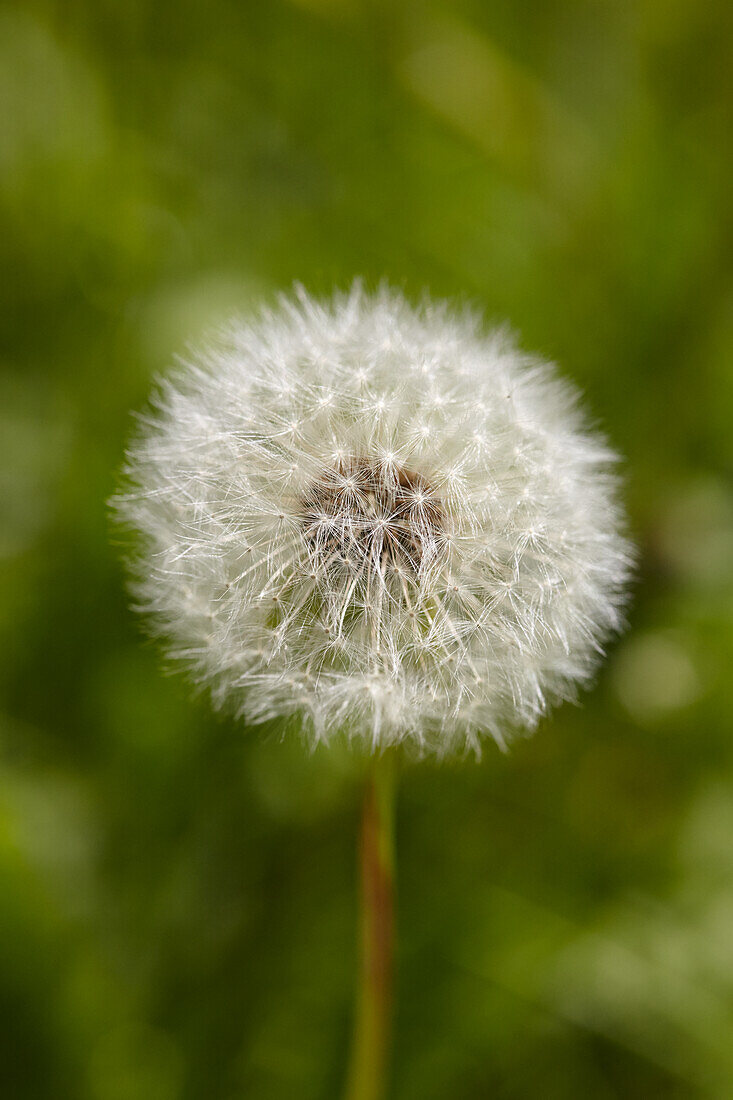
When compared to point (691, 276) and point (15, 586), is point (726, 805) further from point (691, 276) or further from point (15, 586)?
point (15, 586)

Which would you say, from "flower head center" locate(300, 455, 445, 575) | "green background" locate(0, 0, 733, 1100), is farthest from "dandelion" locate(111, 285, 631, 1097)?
"green background" locate(0, 0, 733, 1100)

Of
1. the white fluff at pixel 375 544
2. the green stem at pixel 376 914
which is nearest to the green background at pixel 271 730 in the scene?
the green stem at pixel 376 914

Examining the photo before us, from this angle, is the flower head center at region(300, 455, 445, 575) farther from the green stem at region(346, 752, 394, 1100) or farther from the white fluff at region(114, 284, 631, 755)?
the green stem at region(346, 752, 394, 1100)

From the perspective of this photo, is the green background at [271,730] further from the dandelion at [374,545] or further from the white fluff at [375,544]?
the white fluff at [375,544]

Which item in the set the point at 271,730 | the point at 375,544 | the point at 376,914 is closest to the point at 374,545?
the point at 375,544

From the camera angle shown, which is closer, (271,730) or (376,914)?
(376,914)

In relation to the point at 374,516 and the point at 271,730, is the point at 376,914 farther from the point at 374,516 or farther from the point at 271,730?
the point at 271,730
